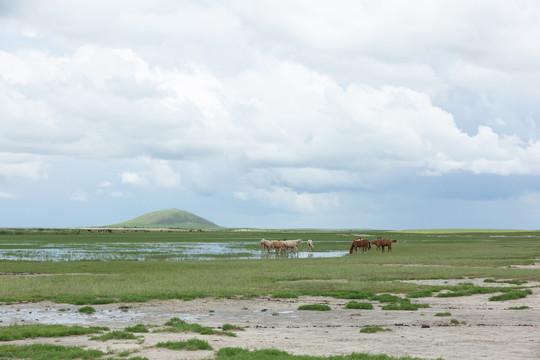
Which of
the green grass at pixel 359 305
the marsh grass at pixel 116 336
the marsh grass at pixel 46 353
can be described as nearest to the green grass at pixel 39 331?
the marsh grass at pixel 116 336

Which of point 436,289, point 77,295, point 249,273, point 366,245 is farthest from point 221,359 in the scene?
point 366,245

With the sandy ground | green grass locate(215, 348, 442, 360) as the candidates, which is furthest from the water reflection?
green grass locate(215, 348, 442, 360)

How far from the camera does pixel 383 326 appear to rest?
59.0 ft

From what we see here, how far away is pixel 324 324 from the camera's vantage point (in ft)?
61.1

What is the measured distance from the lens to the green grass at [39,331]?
51.2ft

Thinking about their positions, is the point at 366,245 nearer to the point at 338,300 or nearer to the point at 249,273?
the point at 249,273

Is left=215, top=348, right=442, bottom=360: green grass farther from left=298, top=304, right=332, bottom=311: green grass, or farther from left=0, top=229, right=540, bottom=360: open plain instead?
left=298, top=304, right=332, bottom=311: green grass

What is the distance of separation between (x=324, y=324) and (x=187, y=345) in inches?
239

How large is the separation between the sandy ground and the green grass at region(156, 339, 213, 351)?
1.04ft

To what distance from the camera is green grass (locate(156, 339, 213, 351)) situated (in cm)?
1422

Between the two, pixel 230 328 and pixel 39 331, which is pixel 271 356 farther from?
pixel 39 331

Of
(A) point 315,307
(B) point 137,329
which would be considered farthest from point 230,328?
(A) point 315,307

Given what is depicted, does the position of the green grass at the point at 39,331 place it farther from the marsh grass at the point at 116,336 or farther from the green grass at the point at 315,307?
the green grass at the point at 315,307

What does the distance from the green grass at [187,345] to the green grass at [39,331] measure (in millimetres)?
3414
